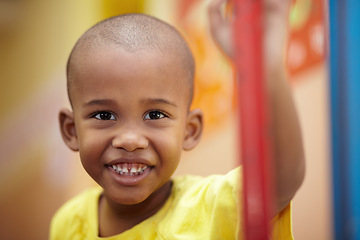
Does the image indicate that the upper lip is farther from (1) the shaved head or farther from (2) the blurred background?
(2) the blurred background

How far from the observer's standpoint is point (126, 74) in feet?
2.39

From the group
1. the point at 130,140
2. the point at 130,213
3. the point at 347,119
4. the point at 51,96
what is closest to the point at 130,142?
the point at 130,140

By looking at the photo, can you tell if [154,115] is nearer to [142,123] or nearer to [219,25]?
[142,123]

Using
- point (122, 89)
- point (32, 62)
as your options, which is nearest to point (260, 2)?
point (122, 89)

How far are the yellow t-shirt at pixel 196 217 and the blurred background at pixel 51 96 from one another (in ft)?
1.05

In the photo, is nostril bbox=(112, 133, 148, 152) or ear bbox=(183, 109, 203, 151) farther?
ear bbox=(183, 109, 203, 151)

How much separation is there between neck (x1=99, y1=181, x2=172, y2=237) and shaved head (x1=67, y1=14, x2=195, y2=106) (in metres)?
0.20

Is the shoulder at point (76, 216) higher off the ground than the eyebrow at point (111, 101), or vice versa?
the eyebrow at point (111, 101)

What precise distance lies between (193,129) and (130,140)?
200 mm

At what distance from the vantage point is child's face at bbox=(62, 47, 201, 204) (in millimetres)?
727

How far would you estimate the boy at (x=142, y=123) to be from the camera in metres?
0.72

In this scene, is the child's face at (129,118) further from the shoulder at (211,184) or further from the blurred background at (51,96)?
the blurred background at (51,96)

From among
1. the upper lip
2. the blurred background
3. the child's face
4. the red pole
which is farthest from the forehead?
the blurred background

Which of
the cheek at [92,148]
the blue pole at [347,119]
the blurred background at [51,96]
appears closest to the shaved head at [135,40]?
the cheek at [92,148]
